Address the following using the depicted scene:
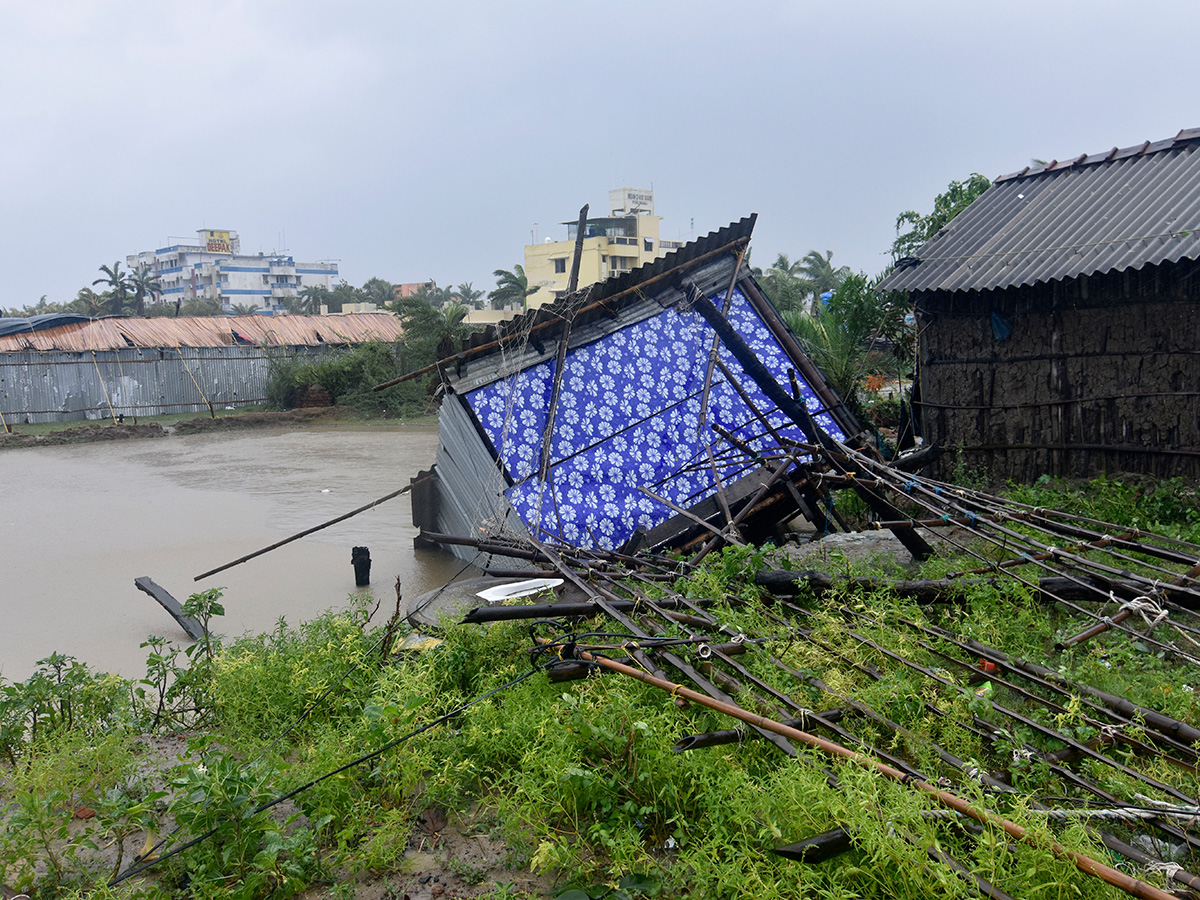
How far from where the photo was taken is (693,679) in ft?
12.6

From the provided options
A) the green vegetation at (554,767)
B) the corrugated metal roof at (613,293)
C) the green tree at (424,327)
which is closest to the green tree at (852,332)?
the corrugated metal roof at (613,293)

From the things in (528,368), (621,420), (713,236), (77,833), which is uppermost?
(713,236)

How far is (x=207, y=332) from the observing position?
100 feet

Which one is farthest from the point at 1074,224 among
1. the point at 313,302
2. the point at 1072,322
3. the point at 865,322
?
the point at 313,302

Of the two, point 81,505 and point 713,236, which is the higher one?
point 713,236

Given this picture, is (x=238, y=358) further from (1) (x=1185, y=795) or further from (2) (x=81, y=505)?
(1) (x=1185, y=795)

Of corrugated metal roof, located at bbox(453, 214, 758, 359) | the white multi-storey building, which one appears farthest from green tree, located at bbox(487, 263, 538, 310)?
the white multi-storey building

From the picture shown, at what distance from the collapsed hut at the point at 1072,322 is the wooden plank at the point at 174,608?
736cm

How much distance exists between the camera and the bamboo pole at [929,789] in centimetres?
236

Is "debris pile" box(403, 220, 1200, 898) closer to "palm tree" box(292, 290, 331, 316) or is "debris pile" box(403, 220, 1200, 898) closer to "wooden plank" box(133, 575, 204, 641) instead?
"wooden plank" box(133, 575, 204, 641)

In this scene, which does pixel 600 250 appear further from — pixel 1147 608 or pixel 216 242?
pixel 216 242

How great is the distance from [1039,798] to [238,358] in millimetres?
30035

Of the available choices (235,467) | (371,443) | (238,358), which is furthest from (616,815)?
(238,358)

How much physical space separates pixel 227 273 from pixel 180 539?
85.8 metres
